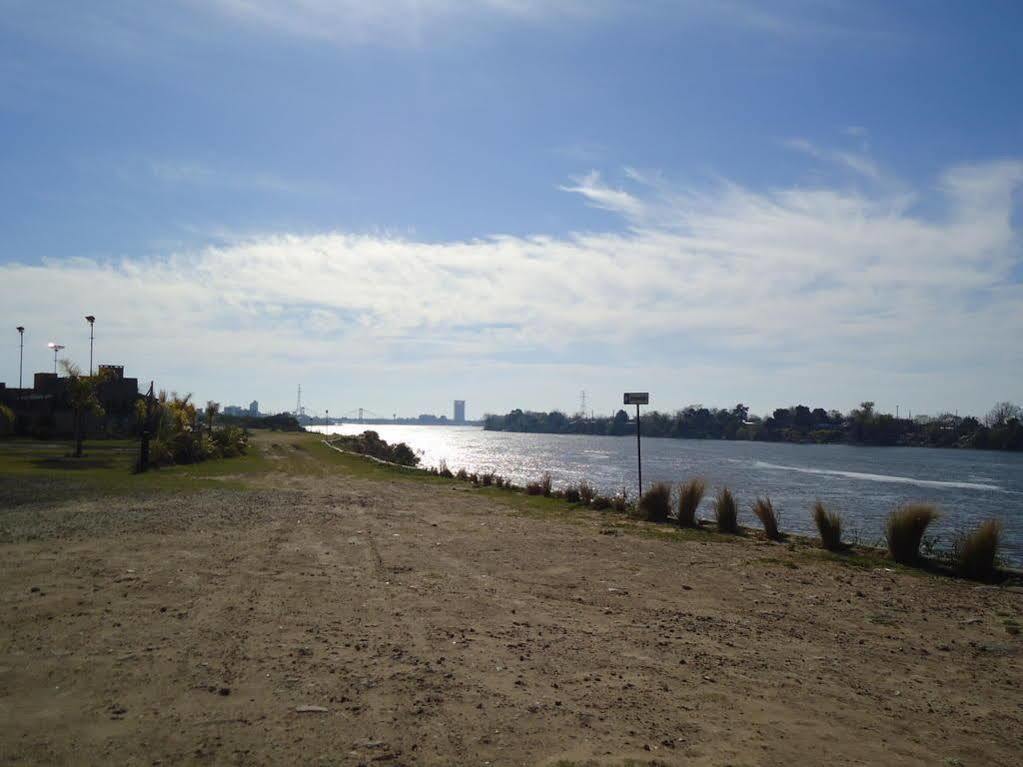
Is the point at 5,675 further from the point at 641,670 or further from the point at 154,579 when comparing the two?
the point at 641,670

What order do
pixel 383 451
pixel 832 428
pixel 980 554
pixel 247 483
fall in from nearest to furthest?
pixel 980 554 → pixel 247 483 → pixel 383 451 → pixel 832 428

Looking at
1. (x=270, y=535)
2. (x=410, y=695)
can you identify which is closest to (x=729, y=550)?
(x=270, y=535)

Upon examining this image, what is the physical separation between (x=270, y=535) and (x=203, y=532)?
3.45 feet

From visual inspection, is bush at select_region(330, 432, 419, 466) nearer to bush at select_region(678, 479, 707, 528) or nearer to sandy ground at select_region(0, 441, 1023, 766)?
bush at select_region(678, 479, 707, 528)

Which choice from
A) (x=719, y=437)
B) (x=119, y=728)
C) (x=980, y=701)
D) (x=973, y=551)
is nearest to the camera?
(x=119, y=728)

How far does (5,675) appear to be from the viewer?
498cm

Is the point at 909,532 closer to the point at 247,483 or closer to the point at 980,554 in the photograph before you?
the point at 980,554

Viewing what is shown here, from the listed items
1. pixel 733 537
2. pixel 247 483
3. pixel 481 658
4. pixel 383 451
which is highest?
pixel 481 658

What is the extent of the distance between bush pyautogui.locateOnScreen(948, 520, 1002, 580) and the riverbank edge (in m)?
0.12

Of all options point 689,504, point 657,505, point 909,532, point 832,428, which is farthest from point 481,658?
point 832,428

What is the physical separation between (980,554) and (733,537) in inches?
157

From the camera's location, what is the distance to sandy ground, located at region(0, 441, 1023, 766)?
13.9ft

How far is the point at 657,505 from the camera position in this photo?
51.2 feet

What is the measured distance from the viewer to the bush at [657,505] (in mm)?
15562
